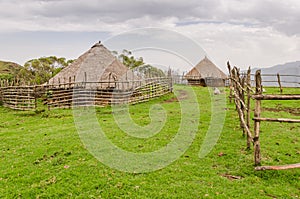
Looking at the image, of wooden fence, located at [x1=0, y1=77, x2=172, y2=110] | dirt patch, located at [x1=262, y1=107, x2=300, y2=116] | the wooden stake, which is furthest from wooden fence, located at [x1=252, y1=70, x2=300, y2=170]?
wooden fence, located at [x1=0, y1=77, x2=172, y2=110]

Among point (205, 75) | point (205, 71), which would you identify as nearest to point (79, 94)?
point (205, 75)

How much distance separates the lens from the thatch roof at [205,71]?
3297cm

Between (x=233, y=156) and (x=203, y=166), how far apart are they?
1037mm

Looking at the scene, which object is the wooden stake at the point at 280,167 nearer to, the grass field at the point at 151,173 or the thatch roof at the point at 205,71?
the grass field at the point at 151,173

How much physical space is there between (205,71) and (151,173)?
95.8 feet

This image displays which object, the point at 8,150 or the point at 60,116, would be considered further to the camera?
the point at 60,116

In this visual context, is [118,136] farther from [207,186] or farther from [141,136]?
[207,186]

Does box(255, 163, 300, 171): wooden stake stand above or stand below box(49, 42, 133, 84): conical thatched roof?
below

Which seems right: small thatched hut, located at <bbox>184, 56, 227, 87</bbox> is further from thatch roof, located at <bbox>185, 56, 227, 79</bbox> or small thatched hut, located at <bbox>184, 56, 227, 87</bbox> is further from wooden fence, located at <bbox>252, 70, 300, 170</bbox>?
wooden fence, located at <bbox>252, 70, 300, 170</bbox>

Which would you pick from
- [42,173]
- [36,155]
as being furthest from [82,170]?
[36,155]

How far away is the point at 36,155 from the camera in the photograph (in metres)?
6.71

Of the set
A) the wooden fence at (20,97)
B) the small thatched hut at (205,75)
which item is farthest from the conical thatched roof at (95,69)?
the small thatched hut at (205,75)

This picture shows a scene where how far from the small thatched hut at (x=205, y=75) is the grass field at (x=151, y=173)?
78.3 feet

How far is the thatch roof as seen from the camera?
1298 inches
